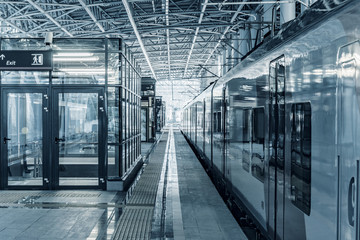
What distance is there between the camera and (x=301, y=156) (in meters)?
3.47

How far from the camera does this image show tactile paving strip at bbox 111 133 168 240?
563cm

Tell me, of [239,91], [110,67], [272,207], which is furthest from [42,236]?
[110,67]

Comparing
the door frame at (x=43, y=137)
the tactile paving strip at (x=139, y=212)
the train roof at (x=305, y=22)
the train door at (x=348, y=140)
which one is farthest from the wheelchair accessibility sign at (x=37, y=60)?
the train door at (x=348, y=140)

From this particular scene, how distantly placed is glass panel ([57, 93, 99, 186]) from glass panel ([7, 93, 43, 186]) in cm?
49

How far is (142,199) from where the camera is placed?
7918 millimetres

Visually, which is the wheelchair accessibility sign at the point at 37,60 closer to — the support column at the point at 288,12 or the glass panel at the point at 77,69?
the glass panel at the point at 77,69

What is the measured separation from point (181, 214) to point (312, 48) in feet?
13.9

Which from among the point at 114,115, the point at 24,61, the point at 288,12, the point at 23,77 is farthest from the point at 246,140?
the point at 288,12

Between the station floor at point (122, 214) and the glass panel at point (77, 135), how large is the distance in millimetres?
469

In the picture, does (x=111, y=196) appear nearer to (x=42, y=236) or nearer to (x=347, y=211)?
(x=42, y=236)

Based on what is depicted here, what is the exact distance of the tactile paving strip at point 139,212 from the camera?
563 centimetres

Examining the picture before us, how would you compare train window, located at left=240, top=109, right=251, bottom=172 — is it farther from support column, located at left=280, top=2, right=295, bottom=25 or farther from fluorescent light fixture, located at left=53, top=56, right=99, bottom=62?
support column, located at left=280, top=2, right=295, bottom=25

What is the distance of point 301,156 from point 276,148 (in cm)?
76

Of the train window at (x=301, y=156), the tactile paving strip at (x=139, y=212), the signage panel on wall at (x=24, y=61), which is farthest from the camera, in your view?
the signage panel on wall at (x=24, y=61)
